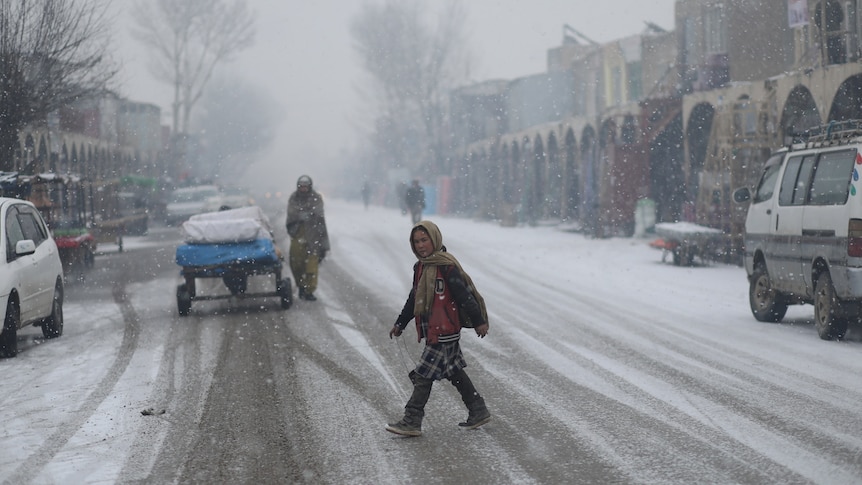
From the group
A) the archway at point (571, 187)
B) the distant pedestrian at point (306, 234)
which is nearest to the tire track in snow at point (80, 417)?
the distant pedestrian at point (306, 234)

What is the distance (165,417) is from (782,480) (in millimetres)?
4362

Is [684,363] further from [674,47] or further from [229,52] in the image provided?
[229,52]

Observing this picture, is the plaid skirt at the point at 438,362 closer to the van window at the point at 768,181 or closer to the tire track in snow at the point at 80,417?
the tire track in snow at the point at 80,417

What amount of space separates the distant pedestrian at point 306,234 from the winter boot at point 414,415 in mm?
9193

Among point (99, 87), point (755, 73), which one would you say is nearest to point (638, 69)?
point (755, 73)

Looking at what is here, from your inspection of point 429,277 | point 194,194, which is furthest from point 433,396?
point 194,194

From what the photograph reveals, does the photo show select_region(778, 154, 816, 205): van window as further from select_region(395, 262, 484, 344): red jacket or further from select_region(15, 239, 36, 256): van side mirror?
select_region(15, 239, 36, 256): van side mirror

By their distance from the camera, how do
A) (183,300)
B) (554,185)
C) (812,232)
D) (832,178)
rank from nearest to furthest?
(832,178) → (812,232) → (183,300) → (554,185)

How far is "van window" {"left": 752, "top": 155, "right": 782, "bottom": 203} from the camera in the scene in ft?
43.9

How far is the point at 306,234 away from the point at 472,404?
9.32 meters

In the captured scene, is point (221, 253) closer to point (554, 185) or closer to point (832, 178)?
point (832, 178)

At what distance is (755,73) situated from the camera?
31.7m

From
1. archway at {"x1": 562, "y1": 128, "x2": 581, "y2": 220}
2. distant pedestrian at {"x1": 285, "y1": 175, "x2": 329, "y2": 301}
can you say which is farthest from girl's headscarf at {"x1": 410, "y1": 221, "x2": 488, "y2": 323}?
archway at {"x1": 562, "y1": 128, "x2": 581, "y2": 220}

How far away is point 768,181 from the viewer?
13.6 meters
